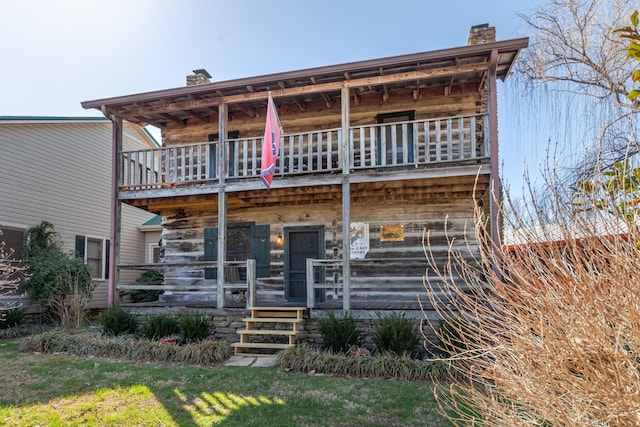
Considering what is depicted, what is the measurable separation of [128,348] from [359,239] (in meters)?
5.40

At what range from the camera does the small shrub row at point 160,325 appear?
8.23m

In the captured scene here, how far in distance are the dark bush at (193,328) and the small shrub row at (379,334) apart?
2360mm

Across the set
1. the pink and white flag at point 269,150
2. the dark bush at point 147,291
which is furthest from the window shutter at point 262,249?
the dark bush at point 147,291

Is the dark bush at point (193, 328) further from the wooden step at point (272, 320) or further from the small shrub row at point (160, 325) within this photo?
the wooden step at point (272, 320)

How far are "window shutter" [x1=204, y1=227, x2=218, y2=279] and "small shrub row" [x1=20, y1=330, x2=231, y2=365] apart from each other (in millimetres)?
2786

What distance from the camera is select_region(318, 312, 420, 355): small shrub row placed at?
23.2 ft

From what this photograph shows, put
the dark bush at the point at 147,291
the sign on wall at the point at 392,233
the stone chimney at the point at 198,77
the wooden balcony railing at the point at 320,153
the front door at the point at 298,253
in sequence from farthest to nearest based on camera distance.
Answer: the dark bush at the point at 147,291, the stone chimney at the point at 198,77, the front door at the point at 298,253, the sign on wall at the point at 392,233, the wooden balcony railing at the point at 320,153

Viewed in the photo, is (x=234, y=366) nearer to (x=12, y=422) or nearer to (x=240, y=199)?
(x=12, y=422)

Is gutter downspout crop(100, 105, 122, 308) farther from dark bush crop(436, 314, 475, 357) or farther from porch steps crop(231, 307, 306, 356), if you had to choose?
dark bush crop(436, 314, 475, 357)

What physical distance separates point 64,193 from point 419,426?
44.3 ft

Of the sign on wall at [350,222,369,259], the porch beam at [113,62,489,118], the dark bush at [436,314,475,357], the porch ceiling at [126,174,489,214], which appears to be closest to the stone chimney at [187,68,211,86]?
the porch beam at [113,62,489,118]

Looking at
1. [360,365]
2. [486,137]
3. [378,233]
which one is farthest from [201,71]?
[360,365]

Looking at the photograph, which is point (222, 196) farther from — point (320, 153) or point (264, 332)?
point (264, 332)

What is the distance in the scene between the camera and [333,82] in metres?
8.71
